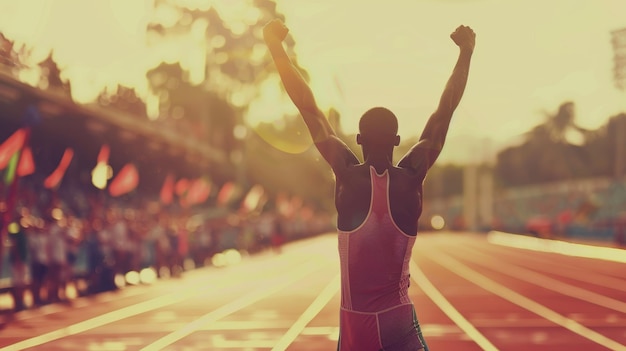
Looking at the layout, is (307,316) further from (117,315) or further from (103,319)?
(103,319)

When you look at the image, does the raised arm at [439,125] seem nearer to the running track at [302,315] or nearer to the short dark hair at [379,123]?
the short dark hair at [379,123]

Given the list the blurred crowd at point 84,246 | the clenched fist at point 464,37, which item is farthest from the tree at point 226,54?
the clenched fist at point 464,37

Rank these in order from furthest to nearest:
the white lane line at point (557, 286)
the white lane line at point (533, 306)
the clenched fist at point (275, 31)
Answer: the white lane line at point (557, 286)
the white lane line at point (533, 306)
the clenched fist at point (275, 31)

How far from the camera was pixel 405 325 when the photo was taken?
409cm

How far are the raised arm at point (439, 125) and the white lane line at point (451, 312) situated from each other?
894 cm

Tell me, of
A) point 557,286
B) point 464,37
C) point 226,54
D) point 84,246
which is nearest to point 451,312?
point 557,286

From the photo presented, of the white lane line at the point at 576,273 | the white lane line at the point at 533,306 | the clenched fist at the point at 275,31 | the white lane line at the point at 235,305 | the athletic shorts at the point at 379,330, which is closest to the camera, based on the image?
the athletic shorts at the point at 379,330

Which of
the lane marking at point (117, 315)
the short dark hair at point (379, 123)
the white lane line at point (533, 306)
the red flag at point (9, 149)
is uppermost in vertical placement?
the red flag at point (9, 149)

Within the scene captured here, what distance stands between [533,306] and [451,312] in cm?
206

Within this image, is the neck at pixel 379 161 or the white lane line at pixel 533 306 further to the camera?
the white lane line at pixel 533 306

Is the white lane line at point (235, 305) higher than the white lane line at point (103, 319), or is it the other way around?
the white lane line at point (103, 319)

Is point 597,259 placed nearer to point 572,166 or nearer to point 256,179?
point 256,179

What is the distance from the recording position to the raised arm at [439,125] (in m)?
4.05

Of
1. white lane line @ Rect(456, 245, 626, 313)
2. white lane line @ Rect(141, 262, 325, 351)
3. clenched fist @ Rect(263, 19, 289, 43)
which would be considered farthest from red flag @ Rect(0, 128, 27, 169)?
clenched fist @ Rect(263, 19, 289, 43)
